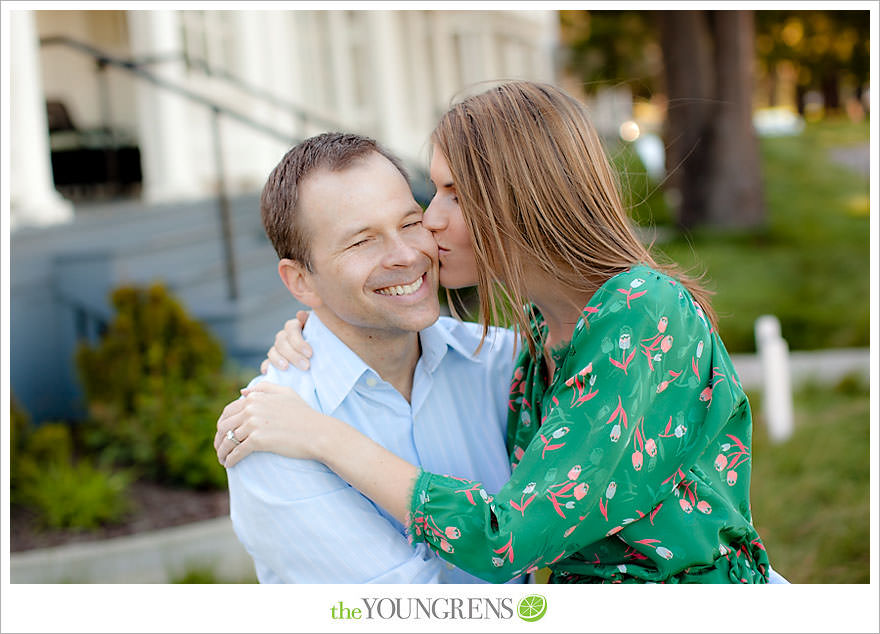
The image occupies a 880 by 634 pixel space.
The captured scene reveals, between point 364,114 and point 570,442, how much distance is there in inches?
453

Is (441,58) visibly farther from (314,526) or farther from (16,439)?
(314,526)

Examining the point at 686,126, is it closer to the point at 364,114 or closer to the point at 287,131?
the point at 364,114

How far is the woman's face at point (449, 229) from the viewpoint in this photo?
7.02ft

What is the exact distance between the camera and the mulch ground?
4941mm

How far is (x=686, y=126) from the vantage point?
12719 millimetres

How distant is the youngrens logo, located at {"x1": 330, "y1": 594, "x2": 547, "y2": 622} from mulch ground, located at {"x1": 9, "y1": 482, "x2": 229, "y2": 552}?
10.5ft

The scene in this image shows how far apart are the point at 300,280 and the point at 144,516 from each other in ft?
10.9

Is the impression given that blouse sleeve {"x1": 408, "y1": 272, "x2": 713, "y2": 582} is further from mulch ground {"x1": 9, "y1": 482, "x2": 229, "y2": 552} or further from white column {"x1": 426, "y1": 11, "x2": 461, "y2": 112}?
white column {"x1": 426, "y1": 11, "x2": 461, "y2": 112}

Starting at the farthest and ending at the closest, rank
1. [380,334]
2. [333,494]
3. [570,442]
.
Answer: [380,334], [333,494], [570,442]

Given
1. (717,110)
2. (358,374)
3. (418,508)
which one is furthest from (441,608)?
(717,110)

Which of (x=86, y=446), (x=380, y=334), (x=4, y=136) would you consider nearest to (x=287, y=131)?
(x=86, y=446)

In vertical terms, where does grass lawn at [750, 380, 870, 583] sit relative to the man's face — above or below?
below

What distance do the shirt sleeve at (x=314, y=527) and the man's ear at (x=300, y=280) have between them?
451 mm

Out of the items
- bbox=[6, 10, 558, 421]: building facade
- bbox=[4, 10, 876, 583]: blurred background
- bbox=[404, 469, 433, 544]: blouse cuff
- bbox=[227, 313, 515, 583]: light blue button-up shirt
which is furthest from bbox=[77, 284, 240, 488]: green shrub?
bbox=[404, 469, 433, 544]: blouse cuff
